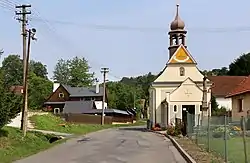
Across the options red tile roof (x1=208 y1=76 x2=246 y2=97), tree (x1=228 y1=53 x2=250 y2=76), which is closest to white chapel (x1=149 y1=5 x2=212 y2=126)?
red tile roof (x1=208 y1=76 x2=246 y2=97)

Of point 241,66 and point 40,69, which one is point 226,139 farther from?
point 40,69

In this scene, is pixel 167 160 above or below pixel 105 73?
below

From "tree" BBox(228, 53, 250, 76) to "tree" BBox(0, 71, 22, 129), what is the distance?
70560mm

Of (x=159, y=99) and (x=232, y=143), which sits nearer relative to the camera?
(x=232, y=143)

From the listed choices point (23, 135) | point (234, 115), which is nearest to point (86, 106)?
point (234, 115)

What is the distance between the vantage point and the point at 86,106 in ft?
340

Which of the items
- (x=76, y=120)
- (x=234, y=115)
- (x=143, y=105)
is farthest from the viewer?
(x=143, y=105)

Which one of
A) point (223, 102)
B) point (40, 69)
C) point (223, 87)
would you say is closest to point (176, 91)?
point (223, 102)

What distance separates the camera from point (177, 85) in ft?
228

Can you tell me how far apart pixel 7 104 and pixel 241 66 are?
76886 mm

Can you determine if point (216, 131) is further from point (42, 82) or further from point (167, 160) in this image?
point (42, 82)

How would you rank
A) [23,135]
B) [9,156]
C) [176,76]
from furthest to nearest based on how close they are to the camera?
[176,76]
[23,135]
[9,156]

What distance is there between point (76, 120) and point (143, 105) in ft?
221

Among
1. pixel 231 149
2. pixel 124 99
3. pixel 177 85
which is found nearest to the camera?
pixel 231 149
